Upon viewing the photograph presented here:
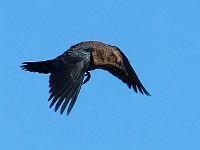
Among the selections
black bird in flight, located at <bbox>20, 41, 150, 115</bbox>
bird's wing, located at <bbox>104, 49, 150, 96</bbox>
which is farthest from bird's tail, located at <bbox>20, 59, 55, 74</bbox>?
bird's wing, located at <bbox>104, 49, 150, 96</bbox>

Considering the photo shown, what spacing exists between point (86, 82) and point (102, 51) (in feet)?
2.85

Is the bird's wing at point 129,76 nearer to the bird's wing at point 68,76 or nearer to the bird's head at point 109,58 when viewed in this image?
the bird's head at point 109,58

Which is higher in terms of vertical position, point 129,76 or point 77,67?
point 129,76

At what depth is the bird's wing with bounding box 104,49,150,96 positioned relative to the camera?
24.4 meters

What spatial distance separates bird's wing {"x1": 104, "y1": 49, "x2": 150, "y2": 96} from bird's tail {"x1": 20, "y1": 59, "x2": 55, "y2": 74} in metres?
1.96

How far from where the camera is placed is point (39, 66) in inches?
909

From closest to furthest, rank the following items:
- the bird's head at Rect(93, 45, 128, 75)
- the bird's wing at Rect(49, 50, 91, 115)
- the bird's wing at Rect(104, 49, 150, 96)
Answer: the bird's wing at Rect(49, 50, 91, 115) < the bird's head at Rect(93, 45, 128, 75) < the bird's wing at Rect(104, 49, 150, 96)

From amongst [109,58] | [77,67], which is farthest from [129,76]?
[77,67]

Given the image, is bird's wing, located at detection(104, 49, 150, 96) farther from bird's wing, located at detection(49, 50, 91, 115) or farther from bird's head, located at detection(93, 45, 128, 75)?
Result: bird's wing, located at detection(49, 50, 91, 115)

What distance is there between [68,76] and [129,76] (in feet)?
11.5

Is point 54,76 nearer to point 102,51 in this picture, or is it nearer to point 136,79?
point 102,51

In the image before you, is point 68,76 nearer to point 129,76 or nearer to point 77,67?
point 77,67

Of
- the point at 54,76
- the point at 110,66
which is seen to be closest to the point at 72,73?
the point at 54,76

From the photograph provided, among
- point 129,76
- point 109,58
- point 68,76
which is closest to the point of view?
point 68,76
